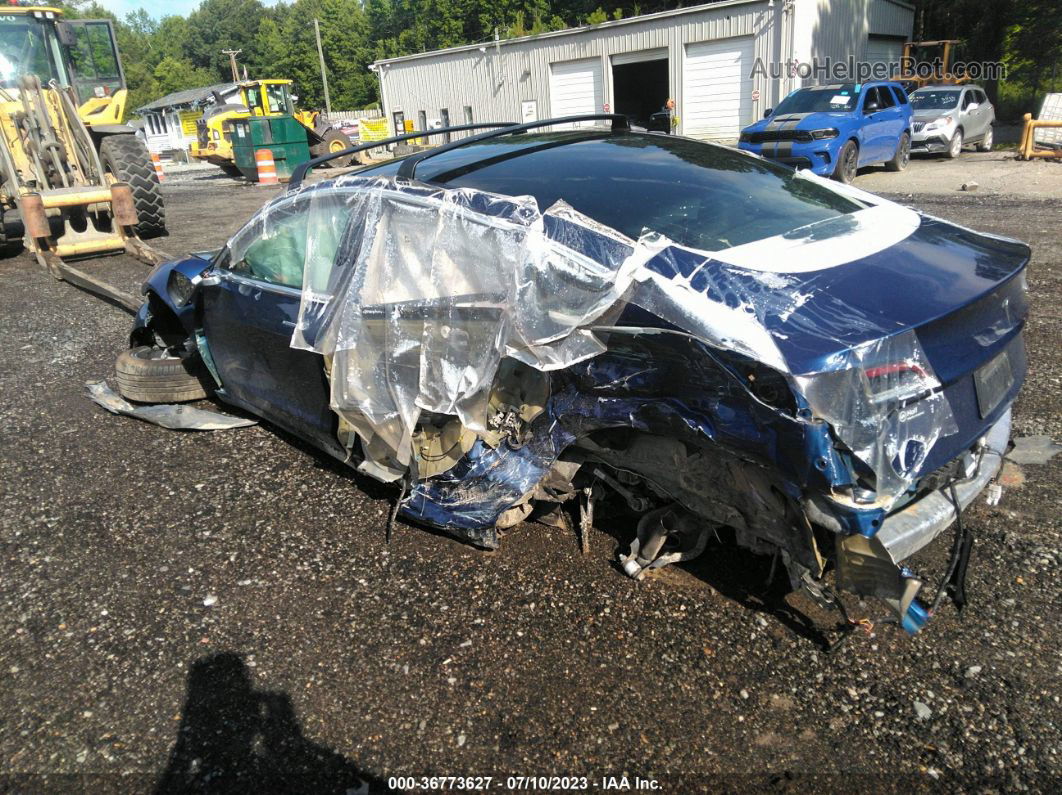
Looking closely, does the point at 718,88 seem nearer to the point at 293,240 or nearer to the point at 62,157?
the point at 62,157

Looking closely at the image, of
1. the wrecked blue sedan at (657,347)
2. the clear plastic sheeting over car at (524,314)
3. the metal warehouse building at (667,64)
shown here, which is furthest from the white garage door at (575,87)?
the clear plastic sheeting over car at (524,314)

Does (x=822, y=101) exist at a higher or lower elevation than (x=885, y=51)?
lower

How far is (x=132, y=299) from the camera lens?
787 cm

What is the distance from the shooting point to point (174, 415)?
16.5 feet

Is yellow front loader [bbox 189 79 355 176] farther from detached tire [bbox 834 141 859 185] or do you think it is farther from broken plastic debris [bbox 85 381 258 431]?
broken plastic debris [bbox 85 381 258 431]

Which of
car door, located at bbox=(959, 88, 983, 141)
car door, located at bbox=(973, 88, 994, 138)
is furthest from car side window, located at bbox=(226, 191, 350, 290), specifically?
car door, located at bbox=(973, 88, 994, 138)

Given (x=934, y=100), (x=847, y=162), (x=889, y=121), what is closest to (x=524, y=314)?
(x=847, y=162)

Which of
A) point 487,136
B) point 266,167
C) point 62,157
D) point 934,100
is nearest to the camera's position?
point 487,136

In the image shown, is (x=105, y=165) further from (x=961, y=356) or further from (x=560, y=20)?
(x=560, y=20)

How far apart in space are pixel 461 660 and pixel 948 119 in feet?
61.3

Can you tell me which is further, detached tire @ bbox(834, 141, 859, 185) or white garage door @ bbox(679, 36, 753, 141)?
white garage door @ bbox(679, 36, 753, 141)

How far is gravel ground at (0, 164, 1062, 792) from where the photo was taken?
2.33 meters

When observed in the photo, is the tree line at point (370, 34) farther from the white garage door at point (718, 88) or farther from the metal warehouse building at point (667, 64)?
the white garage door at point (718, 88)

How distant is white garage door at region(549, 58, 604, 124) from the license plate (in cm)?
2588
